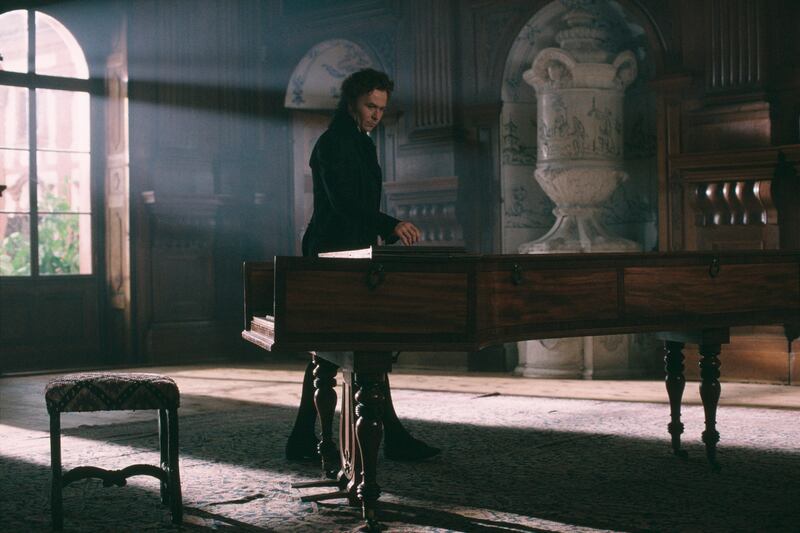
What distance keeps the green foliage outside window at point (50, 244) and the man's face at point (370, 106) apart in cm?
551

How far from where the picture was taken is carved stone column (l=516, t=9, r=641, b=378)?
7512 mm

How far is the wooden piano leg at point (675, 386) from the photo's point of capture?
4.39m

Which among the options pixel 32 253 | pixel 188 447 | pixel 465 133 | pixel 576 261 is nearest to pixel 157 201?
pixel 32 253

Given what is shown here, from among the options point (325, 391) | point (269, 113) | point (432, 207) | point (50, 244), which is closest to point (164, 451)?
point (325, 391)

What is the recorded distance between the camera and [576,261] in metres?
3.51

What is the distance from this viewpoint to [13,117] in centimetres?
851

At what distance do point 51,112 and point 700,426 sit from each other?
235 inches

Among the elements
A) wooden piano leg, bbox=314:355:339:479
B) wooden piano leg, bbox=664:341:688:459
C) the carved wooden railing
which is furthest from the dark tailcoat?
the carved wooden railing

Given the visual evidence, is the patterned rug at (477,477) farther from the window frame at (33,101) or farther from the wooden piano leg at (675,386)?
the window frame at (33,101)

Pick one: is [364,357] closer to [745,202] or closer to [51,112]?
[745,202]

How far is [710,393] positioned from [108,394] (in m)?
Answer: 2.30

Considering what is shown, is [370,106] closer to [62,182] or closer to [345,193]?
[345,193]

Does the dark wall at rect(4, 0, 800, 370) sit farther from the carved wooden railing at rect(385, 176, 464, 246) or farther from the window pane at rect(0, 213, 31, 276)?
the window pane at rect(0, 213, 31, 276)

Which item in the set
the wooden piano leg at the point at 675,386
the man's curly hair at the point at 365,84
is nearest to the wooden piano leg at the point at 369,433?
the man's curly hair at the point at 365,84
